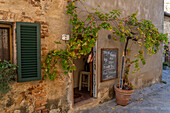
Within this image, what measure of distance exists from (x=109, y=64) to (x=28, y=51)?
9.08 ft

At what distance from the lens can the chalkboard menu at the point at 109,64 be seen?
188 inches

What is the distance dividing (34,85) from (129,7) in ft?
14.6

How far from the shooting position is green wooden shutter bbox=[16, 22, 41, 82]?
9.72 ft

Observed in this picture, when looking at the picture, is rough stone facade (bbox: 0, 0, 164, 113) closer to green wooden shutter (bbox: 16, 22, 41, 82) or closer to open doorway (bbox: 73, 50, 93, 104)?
green wooden shutter (bbox: 16, 22, 41, 82)

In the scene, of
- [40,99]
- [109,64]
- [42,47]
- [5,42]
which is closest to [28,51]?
[42,47]

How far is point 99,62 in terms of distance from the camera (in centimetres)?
465

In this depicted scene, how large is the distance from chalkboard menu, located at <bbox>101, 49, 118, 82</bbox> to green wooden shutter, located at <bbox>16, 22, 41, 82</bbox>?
219cm

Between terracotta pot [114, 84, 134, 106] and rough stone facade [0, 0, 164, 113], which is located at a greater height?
→ rough stone facade [0, 0, 164, 113]

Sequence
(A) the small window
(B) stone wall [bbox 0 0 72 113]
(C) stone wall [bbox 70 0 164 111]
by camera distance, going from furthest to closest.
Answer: (C) stone wall [bbox 70 0 164 111] < (A) the small window < (B) stone wall [bbox 0 0 72 113]

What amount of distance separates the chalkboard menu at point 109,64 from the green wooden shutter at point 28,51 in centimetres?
219

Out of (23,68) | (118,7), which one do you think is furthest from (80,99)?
(118,7)

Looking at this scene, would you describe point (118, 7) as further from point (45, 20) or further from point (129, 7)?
point (45, 20)

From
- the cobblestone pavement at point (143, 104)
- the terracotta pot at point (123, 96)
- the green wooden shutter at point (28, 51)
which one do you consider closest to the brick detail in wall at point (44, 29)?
the green wooden shutter at point (28, 51)

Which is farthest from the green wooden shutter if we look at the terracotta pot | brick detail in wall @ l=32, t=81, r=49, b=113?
the terracotta pot
